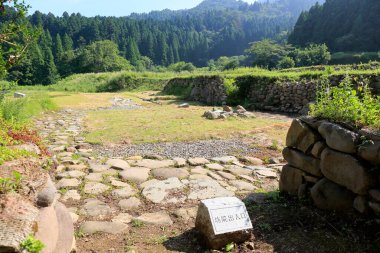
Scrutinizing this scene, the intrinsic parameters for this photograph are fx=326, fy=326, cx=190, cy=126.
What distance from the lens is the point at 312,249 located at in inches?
114

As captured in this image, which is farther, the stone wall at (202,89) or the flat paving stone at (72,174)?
the stone wall at (202,89)

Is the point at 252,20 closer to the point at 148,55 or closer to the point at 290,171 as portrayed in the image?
the point at 148,55

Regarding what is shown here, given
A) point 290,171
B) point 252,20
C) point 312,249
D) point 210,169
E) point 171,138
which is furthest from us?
point 252,20

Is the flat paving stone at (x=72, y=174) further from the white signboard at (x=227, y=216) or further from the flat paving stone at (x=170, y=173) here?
the white signboard at (x=227, y=216)

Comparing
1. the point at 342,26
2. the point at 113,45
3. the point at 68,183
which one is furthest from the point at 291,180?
the point at 342,26

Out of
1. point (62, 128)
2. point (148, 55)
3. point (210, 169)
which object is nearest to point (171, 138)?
point (210, 169)

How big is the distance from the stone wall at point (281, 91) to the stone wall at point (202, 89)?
3.71 feet

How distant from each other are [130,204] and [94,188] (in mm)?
686

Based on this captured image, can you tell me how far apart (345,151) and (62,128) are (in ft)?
25.7

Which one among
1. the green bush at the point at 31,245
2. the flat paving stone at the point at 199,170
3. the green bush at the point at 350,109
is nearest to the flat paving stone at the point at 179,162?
the flat paving stone at the point at 199,170

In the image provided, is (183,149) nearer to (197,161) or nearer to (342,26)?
(197,161)

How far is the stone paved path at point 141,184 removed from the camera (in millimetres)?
3631

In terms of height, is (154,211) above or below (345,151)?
below

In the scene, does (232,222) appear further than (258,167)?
No
